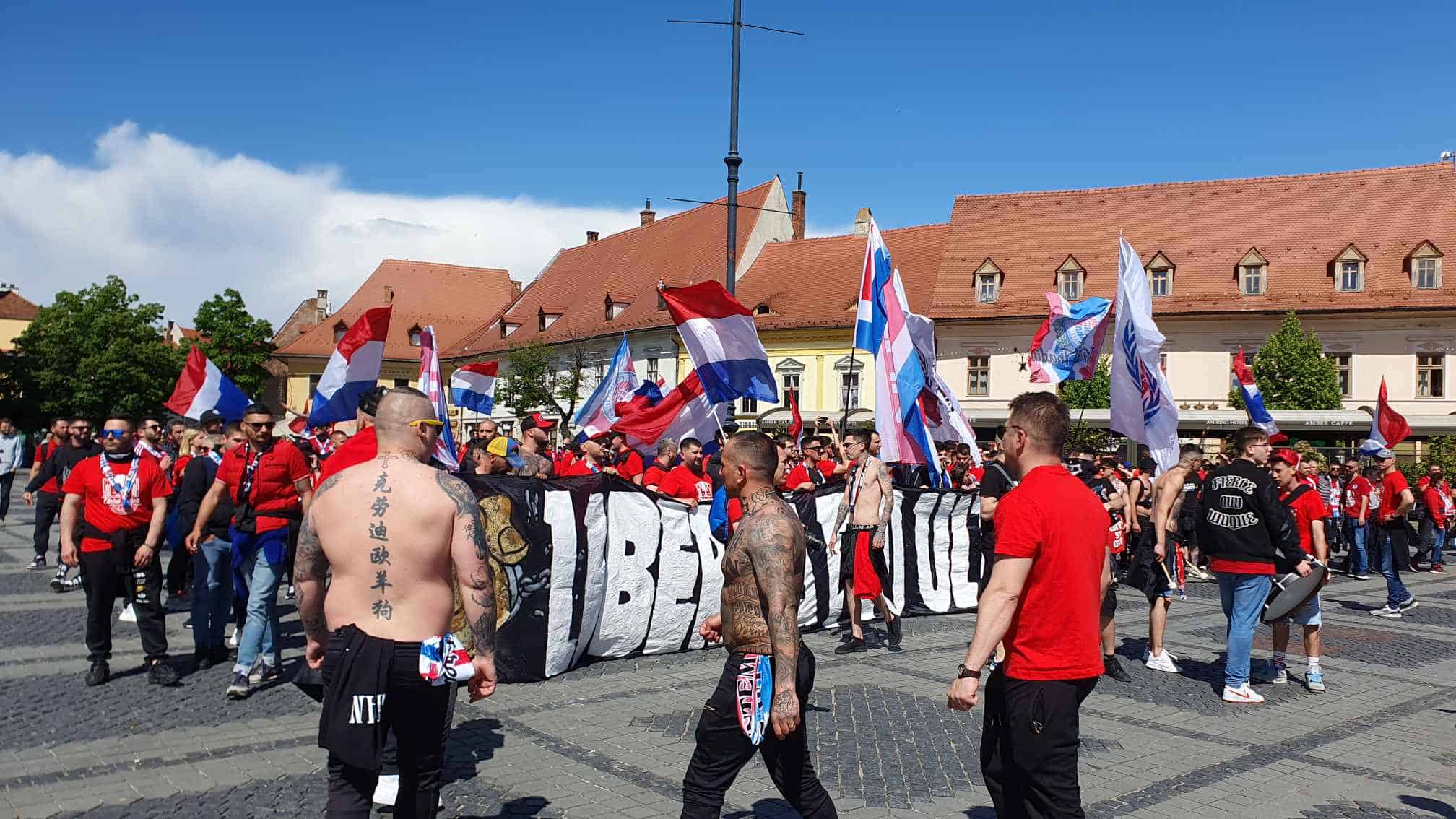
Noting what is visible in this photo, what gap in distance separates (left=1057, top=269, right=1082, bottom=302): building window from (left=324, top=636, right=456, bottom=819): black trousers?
48.9 m

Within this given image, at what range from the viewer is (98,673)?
8.10m

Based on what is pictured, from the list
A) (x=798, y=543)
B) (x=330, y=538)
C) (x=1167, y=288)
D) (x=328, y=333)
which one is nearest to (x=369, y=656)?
(x=330, y=538)

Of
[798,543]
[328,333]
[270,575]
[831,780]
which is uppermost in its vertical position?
[328,333]

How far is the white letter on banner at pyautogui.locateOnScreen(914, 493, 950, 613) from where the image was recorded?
506 inches

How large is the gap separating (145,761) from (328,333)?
71.4 m

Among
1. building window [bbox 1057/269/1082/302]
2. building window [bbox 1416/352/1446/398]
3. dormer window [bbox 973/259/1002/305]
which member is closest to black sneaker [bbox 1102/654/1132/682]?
building window [bbox 1057/269/1082/302]

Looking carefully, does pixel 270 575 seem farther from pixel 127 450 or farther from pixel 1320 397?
pixel 1320 397

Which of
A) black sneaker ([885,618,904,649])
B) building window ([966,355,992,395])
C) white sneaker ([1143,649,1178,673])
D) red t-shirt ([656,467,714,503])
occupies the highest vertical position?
building window ([966,355,992,395])

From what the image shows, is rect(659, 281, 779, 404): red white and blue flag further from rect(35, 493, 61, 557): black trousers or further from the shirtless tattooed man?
rect(35, 493, 61, 557): black trousers

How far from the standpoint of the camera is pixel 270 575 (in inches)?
317

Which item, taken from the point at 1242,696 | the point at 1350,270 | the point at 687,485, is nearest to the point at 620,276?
the point at 1350,270

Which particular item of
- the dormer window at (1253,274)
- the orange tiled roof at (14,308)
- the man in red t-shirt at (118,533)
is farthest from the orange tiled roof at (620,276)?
the orange tiled roof at (14,308)

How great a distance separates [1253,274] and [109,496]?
48.9 meters

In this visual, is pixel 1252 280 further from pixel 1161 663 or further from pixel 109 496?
pixel 109 496
